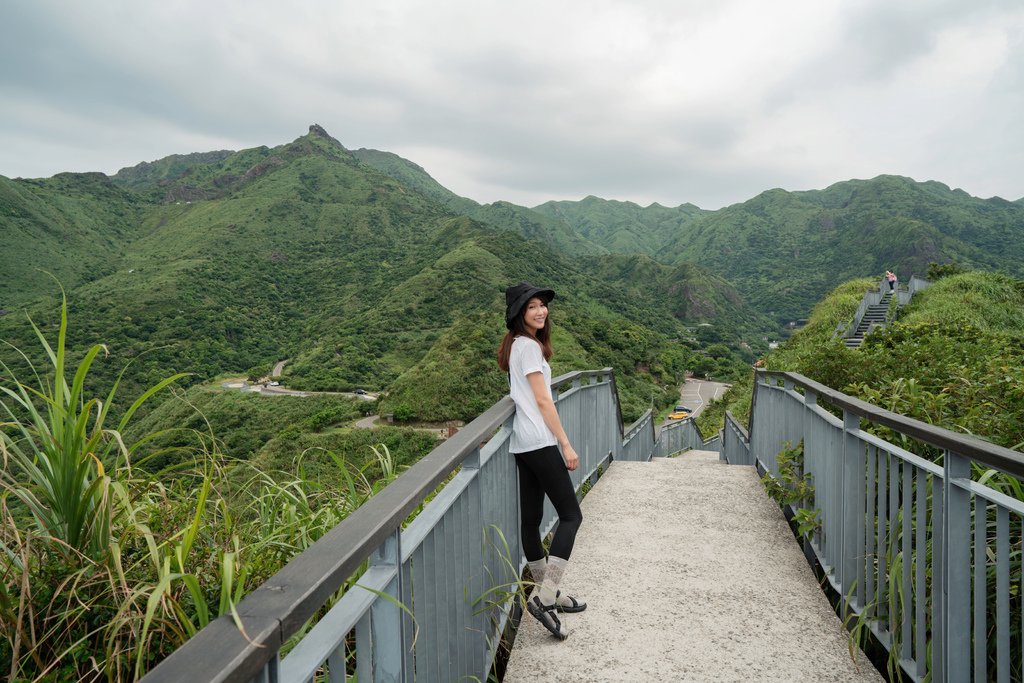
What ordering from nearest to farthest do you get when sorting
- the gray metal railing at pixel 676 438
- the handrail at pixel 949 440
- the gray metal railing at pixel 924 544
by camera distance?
1. the handrail at pixel 949 440
2. the gray metal railing at pixel 924 544
3. the gray metal railing at pixel 676 438

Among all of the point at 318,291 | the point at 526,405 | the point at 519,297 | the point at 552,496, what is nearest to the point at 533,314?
the point at 519,297

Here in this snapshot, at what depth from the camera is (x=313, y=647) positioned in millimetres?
1164

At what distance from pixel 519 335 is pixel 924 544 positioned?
1.89 meters

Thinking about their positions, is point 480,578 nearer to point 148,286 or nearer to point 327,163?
point 148,286

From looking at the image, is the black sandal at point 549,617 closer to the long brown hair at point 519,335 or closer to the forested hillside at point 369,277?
the long brown hair at point 519,335

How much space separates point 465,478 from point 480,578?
1.67 feet

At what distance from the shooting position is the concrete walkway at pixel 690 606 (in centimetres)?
270

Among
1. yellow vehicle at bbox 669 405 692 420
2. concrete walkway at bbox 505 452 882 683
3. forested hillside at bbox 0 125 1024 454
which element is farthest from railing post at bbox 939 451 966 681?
forested hillside at bbox 0 125 1024 454

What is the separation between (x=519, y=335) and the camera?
10.4ft

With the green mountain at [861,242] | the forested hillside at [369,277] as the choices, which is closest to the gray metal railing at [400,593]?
the forested hillside at [369,277]

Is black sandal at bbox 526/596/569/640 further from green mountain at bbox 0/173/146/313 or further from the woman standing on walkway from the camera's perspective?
green mountain at bbox 0/173/146/313

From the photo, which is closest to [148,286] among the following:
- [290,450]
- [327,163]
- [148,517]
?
[290,450]

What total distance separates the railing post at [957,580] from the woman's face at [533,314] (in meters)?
1.78

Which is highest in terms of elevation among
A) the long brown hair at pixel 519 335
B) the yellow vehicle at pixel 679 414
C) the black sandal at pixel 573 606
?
the long brown hair at pixel 519 335
